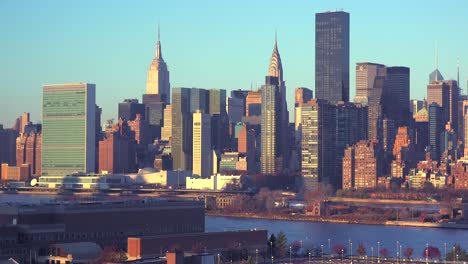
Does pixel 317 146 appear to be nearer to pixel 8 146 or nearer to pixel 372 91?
pixel 372 91

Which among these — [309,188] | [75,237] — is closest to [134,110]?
[309,188]

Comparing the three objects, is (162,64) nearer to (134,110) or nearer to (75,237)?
(134,110)

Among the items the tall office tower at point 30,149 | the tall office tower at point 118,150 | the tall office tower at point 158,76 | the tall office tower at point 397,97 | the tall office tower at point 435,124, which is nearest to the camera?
the tall office tower at point 118,150

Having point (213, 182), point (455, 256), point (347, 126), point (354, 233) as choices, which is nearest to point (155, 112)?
point (347, 126)

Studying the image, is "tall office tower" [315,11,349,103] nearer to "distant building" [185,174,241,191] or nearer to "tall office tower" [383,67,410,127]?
"tall office tower" [383,67,410,127]

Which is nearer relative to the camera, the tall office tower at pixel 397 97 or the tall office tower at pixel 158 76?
the tall office tower at pixel 397 97

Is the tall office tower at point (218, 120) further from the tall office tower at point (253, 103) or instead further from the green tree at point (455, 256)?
the green tree at point (455, 256)

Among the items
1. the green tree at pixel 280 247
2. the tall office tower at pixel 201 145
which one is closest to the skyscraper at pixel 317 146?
the tall office tower at pixel 201 145
